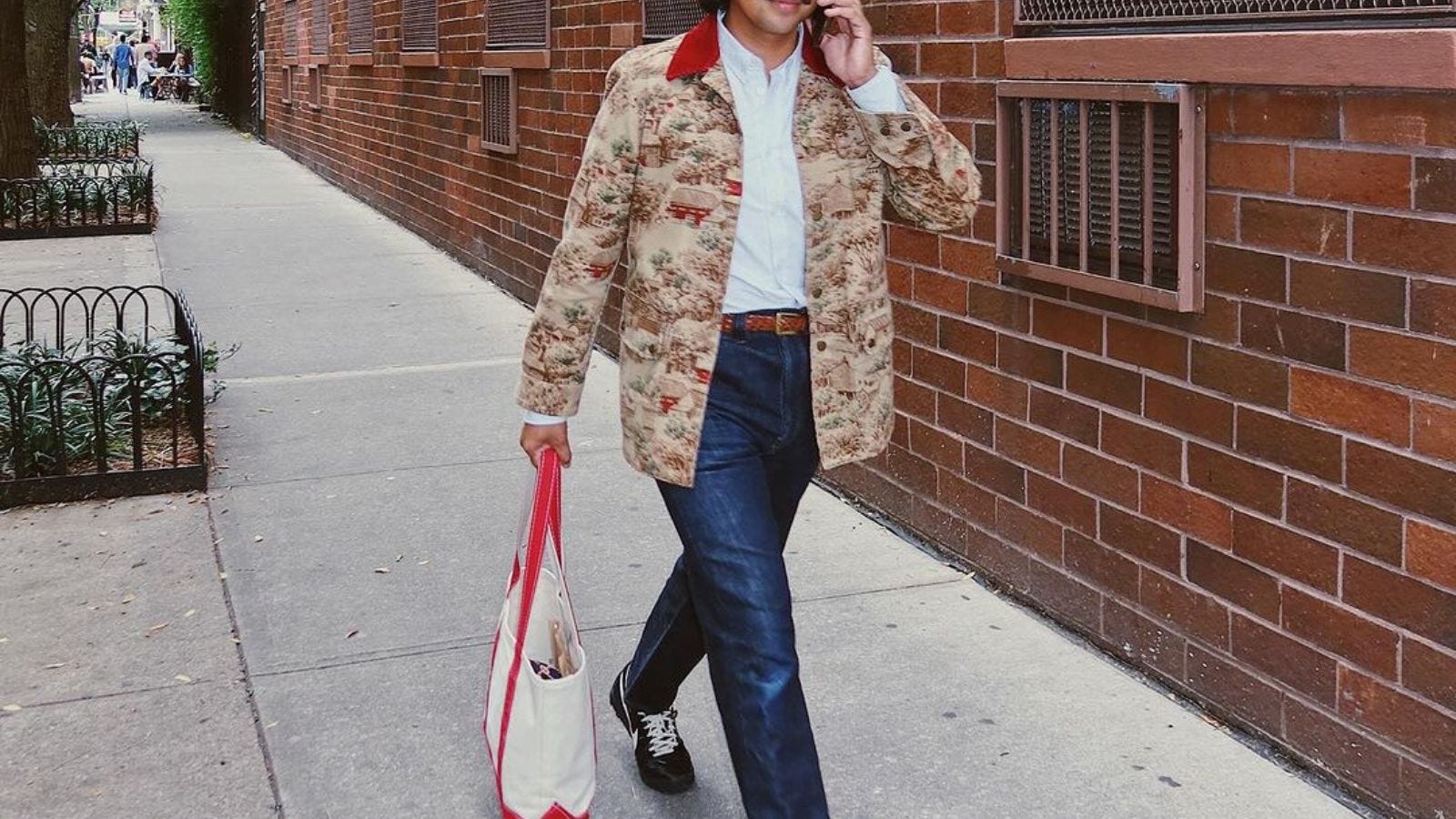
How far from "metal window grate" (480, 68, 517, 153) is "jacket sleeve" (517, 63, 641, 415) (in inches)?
297

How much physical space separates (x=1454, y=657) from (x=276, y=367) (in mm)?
6532

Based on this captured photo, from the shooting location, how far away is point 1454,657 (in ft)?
10.5

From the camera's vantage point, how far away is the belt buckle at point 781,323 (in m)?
2.89

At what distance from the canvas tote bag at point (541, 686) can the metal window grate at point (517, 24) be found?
6.97m

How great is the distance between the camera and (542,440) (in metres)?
3.07

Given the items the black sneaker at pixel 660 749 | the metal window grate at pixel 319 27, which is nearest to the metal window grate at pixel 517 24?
the black sneaker at pixel 660 749

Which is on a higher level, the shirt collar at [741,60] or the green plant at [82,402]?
the shirt collar at [741,60]

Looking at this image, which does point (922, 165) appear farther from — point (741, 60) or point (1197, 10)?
point (1197, 10)

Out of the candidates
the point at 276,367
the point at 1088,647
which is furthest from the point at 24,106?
the point at 1088,647

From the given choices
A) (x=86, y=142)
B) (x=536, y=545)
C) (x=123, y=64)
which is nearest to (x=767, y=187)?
(x=536, y=545)

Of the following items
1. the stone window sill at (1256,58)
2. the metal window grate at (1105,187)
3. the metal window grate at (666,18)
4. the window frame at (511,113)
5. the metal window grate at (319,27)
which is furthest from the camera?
the metal window grate at (319,27)

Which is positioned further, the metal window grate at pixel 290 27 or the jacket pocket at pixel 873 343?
the metal window grate at pixel 290 27

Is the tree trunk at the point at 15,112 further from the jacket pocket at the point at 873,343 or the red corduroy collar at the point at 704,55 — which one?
the jacket pocket at the point at 873,343

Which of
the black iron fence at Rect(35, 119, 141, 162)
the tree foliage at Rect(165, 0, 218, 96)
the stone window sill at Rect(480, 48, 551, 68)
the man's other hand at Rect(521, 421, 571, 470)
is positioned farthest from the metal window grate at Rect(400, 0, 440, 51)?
the tree foliage at Rect(165, 0, 218, 96)
